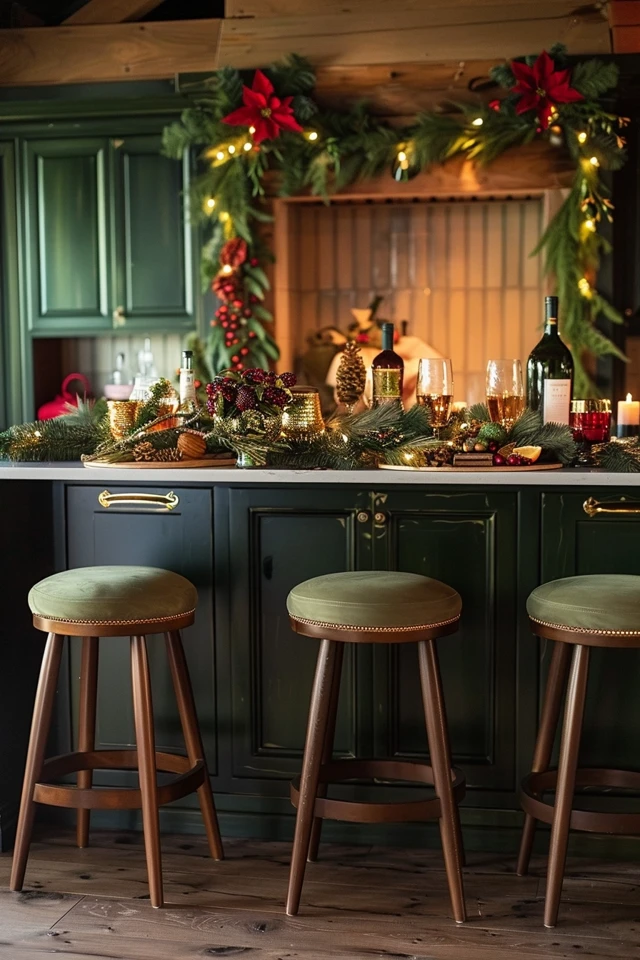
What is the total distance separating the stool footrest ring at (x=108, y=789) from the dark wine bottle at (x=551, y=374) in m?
1.25

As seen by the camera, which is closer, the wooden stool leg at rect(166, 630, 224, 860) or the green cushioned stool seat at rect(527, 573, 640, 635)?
the green cushioned stool seat at rect(527, 573, 640, 635)

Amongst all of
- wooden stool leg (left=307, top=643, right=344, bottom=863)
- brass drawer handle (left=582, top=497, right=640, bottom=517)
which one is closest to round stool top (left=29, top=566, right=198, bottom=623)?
wooden stool leg (left=307, top=643, right=344, bottom=863)

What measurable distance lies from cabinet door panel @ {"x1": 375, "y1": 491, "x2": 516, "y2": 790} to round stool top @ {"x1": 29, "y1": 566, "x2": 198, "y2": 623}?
540 millimetres

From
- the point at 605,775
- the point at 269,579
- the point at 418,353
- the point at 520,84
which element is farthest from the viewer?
the point at 418,353

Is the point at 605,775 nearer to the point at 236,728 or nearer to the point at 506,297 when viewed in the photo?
the point at 236,728

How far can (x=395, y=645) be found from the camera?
112 inches

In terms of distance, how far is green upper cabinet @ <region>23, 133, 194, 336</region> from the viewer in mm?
4902

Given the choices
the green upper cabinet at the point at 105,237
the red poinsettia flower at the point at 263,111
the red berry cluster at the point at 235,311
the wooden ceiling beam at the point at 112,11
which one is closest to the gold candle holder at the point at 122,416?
the red berry cluster at the point at 235,311

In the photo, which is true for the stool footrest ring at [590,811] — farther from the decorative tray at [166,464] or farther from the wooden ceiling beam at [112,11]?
the wooden ceiling beam at [112,11]

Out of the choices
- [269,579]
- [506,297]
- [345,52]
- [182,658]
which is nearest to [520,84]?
[345,52]

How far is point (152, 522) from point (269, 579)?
340 mm

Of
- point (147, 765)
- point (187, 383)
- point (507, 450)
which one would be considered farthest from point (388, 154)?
point (147, 765)

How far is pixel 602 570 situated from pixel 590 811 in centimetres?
57

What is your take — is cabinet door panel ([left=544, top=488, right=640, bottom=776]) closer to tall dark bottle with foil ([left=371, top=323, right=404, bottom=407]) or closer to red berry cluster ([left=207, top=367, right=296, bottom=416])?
tall dark bottle with foil ([left=371, top=323, right=404, bottom=407])
